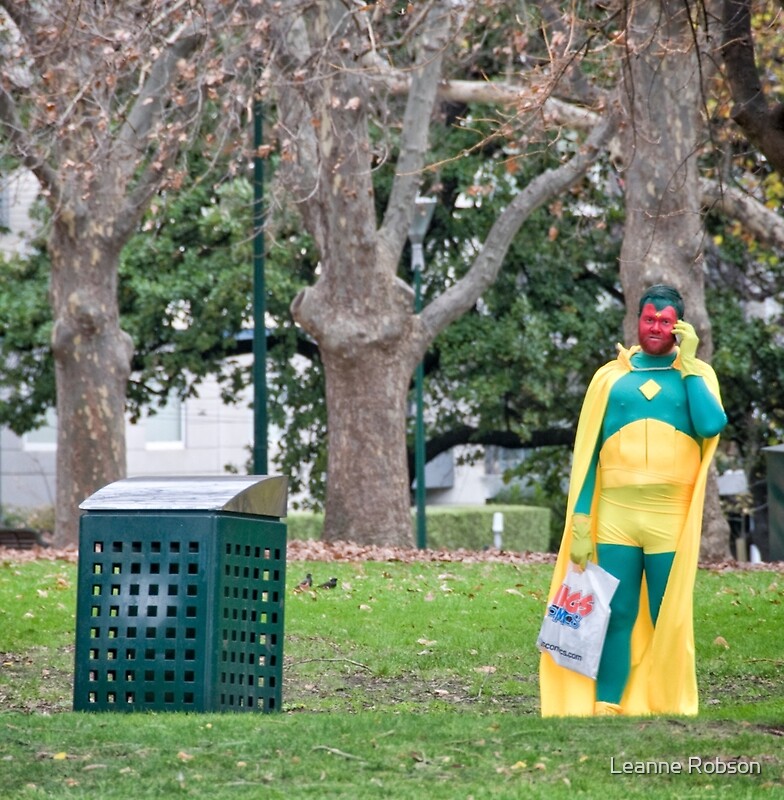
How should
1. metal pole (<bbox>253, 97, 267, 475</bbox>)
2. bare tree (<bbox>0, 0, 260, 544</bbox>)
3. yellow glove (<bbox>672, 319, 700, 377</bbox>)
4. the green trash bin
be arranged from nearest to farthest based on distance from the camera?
the green trash bin
yellow glove (<bbox>672, 319, 700, 377</bbox>)
bare tree (<bbox>0, 0, 260, 544</bbox>)
metal pole (<bbox>253, 97, 267, 475</bbox>)

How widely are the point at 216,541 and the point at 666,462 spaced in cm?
218

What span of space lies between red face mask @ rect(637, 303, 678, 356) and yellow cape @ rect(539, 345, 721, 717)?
0.36 feet

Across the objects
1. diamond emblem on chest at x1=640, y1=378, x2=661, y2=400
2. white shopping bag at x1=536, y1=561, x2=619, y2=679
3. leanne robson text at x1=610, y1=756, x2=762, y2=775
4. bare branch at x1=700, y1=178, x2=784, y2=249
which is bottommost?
leanne robson text at x1=610, y1=756, x2=762, y2=775

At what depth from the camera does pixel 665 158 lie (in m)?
18.0

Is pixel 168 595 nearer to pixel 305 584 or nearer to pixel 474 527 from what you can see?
pixel 305 584

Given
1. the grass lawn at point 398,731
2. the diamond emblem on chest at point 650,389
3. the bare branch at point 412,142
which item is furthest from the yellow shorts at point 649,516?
the bare branch at point 412,142

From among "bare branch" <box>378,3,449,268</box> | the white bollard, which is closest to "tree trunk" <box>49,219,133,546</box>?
"bare branch" <box>378,3,449,268</box>

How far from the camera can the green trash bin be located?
7012mm

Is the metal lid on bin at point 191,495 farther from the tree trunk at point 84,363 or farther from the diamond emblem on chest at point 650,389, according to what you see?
the tree trunk at point 84,363

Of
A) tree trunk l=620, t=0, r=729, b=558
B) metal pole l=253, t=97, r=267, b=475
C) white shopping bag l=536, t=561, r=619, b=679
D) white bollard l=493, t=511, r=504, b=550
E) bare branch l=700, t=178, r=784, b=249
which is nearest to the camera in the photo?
white shopping bag l=536, t=561, r=619, b=679

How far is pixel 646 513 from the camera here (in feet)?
24.2

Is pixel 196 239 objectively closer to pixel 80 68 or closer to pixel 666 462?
pixel 80 68

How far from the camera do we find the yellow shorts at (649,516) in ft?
24.1

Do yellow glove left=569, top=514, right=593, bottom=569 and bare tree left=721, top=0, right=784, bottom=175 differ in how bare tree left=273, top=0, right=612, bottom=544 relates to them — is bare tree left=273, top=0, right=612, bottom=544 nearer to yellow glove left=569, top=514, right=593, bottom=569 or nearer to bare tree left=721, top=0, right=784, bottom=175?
bare tree left=721, top=0, right=784, bottom=175
